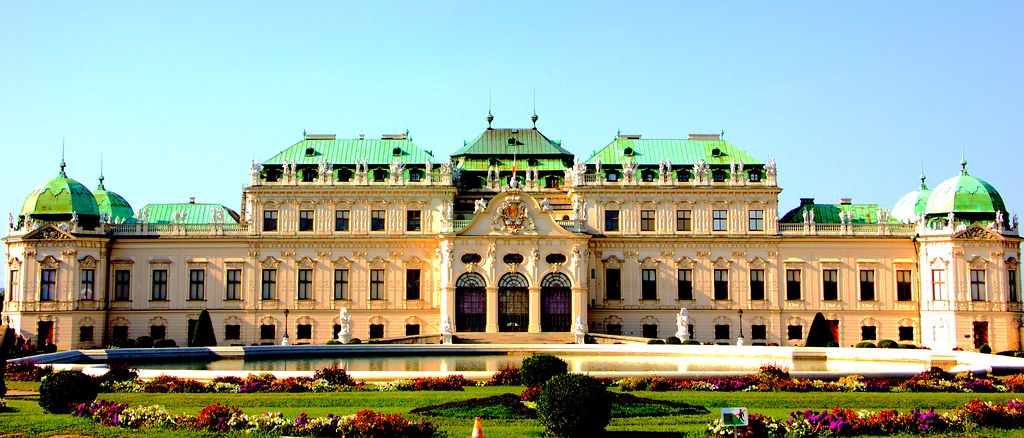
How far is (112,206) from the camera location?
223ft

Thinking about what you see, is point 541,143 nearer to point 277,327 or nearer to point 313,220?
point 313,220

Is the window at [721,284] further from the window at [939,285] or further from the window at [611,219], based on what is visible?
the window at [939,285]

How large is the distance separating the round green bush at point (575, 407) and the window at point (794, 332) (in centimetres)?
4625

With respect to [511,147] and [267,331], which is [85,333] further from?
[511,147]

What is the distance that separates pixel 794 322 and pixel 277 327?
1246 inches

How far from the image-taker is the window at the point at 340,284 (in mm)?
64688

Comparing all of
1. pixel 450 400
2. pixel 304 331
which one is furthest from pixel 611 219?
pixel 450 400

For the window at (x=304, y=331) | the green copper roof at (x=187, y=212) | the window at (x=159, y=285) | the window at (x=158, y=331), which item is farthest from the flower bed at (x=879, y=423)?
the green copper roof at (x=187, y=212)

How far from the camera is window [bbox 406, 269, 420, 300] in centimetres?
6462

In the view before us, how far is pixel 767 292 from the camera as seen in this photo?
64750 mm

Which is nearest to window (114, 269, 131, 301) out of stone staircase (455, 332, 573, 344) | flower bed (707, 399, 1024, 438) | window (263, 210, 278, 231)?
window (263, 210, 278, 231)

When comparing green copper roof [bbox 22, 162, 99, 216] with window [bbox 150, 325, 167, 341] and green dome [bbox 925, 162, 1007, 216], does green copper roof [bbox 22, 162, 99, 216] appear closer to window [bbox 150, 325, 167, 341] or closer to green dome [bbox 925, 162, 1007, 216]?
window [bbox 150, 325, 167, 341]

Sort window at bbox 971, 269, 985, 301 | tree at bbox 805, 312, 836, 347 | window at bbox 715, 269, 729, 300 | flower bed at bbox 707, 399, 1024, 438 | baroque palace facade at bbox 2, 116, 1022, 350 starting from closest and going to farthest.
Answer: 1. flower bed at bbox 707, 399, 1024, 438
2. tree at bbox 805, 312, 836, 347
3. window at bbox 971, 269, 985, 301
4. baroque palace facade at bbox 2, 116, 1022, 350
5. window at bbox 715, 269, 729, 300

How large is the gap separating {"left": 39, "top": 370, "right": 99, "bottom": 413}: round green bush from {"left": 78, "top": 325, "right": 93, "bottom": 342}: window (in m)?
39.6
